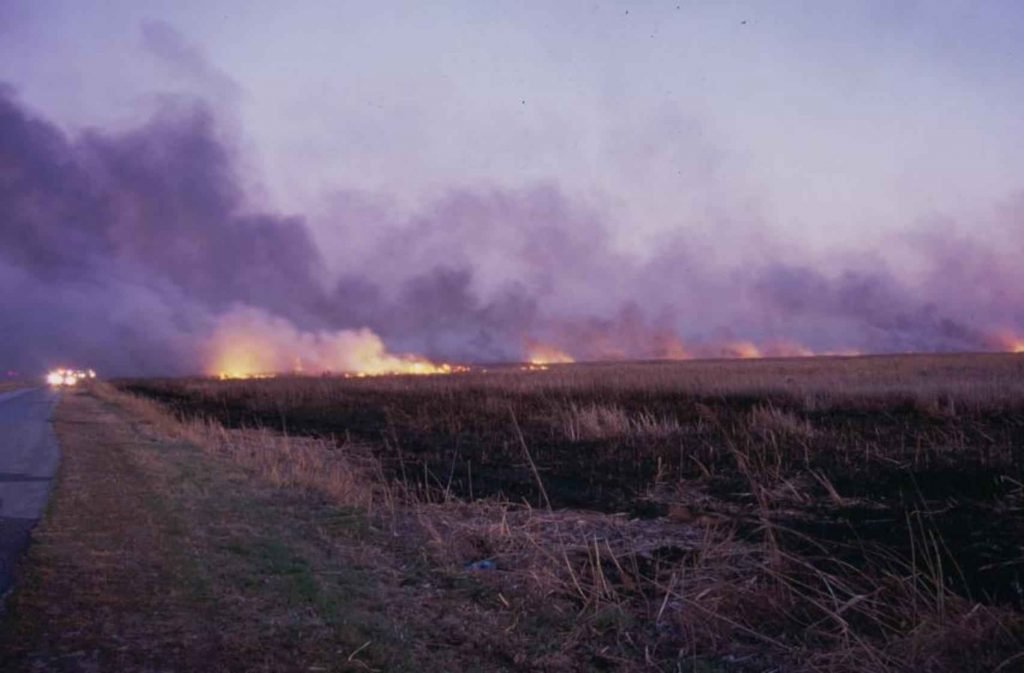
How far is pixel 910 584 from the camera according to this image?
7.57 meters

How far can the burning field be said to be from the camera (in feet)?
23.1

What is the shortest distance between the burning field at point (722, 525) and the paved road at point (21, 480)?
376 centimetres

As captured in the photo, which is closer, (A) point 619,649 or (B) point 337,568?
(A) point 619,649

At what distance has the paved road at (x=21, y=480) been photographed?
1048 centimetres

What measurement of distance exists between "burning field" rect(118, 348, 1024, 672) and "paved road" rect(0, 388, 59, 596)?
3.76 meters

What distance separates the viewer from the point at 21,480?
16203 millimetres

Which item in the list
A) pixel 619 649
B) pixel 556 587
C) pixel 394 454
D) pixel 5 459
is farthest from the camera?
pixel 394 454

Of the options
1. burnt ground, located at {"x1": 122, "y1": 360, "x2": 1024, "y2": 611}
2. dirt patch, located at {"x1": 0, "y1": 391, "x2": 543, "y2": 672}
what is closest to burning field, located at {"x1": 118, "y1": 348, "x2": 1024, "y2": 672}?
burnt ground, located at {"x1": 122, "y1": 360, "x2": 1024, "y2": 611}

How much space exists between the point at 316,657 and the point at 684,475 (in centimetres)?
1035

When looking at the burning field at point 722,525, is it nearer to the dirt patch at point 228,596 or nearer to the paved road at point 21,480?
the dirt patch at point 228,596

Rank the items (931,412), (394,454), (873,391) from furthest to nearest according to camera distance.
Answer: (873,391), (931,412), (394,454)

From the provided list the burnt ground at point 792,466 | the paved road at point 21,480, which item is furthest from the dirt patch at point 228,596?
the burnt ground at point 792,466

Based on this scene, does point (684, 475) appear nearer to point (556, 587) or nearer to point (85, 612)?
point (556, 587)

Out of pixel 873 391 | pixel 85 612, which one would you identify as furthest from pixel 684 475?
pixel 873 391
